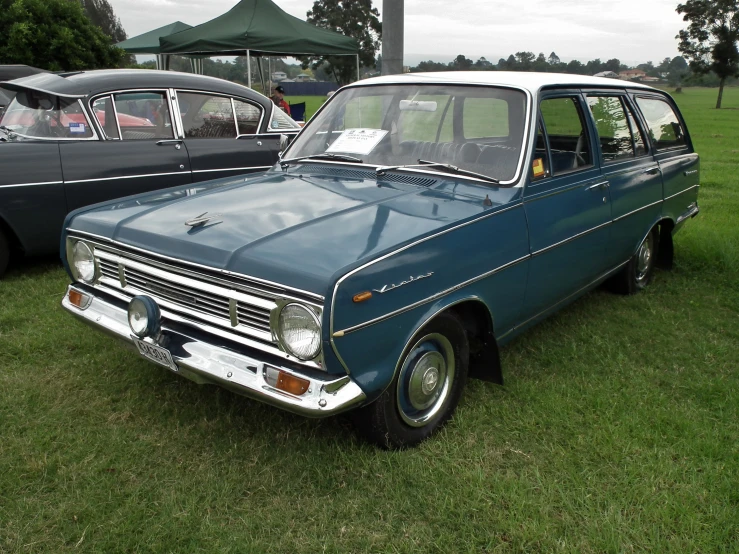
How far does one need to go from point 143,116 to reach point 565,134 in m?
3.77

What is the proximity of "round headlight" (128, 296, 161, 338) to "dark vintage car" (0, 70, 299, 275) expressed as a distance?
85.5 inches

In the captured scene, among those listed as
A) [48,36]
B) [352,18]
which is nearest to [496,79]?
[48,36]

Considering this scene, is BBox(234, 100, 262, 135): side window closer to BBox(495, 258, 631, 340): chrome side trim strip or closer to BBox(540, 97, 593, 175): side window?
BBox(540, 97, 593, 175): side window

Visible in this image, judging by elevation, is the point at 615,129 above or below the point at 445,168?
above

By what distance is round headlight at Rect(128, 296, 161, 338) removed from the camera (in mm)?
2713

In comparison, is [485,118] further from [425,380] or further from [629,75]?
[629,75]

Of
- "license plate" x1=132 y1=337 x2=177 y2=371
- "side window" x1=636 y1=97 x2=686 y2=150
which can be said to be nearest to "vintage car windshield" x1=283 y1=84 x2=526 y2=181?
"license plate" x1=132 y1=337 x2=177 y2=371

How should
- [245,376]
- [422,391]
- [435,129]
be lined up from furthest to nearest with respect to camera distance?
[435,129] < [422,391] < [245,376]

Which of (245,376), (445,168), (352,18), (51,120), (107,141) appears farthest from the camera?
(352,18)

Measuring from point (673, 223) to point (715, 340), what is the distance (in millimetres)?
1328

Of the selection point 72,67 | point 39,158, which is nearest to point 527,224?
point 39,158

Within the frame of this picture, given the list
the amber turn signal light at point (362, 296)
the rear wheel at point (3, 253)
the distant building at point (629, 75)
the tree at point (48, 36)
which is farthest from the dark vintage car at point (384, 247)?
the tree at point (48, 36)

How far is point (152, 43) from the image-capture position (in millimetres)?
17828

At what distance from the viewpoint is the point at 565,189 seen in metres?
3.61
